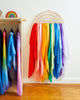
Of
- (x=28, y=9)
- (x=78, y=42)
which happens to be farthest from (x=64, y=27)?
(x=28, y=9)

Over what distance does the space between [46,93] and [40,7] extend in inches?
59.7

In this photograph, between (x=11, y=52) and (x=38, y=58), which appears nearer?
(x=11, y=52)

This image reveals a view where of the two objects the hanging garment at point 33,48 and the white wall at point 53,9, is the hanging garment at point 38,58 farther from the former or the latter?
the white wall at point 53,9

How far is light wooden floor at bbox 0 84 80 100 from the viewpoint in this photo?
156 centimetres

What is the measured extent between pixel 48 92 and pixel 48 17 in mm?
1327

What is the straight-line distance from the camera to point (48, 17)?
1.87 metres

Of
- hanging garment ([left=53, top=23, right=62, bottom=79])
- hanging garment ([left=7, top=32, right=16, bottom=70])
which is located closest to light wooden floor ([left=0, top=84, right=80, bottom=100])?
hanging garment ([left=53, top=23, right=62, bottom=79])

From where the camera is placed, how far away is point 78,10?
6.17 ft

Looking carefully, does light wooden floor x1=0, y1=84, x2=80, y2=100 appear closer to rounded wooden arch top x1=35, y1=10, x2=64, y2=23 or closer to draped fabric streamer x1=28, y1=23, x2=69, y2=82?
draped fabric streamer x1=28, y1=23, x2=69, y2=82

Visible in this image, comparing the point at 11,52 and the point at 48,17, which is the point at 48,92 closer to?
the point at 11,52

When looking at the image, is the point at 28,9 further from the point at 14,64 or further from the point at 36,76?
the point at 36,76

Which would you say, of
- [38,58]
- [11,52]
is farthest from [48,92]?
[11,52]

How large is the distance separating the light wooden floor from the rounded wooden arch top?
1.21 m

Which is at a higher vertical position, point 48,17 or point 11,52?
point 48,17
